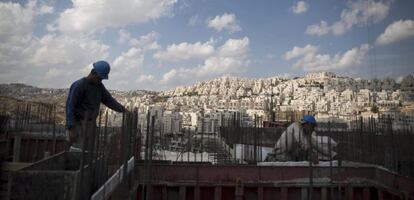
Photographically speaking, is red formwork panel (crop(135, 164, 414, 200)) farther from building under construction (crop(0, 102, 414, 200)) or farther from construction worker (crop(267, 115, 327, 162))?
construction worker (crop(267, 115, 327, 162))

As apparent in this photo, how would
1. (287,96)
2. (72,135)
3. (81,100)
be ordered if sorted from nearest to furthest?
1. (72,135)
2. (81,100)
3. (287,96)

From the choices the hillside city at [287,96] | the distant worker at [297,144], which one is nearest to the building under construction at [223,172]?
the distant worker at [297,144]

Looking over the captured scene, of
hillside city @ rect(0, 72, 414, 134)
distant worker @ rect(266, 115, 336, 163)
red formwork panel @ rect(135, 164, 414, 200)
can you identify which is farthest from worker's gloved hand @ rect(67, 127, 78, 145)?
hillside city @ rect(0, 72, 414, 134)

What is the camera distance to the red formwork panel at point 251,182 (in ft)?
21.4

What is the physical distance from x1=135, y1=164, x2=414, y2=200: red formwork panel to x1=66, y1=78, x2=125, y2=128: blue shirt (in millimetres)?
1960

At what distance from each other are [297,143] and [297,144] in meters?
0.04

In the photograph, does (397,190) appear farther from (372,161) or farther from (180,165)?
(180,165)

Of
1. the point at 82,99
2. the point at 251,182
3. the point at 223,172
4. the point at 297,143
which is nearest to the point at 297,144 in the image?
the point at 297,143

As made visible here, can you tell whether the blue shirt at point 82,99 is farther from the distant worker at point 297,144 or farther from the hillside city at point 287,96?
the hillside city at point 287,96

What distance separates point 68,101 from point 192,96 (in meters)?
101

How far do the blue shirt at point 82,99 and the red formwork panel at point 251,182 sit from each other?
1960 mm

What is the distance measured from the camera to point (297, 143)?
733 centimetres

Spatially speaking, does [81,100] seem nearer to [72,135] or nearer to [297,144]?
[72,135]

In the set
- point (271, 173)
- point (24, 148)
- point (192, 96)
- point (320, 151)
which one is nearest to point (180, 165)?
point (271, 173)
